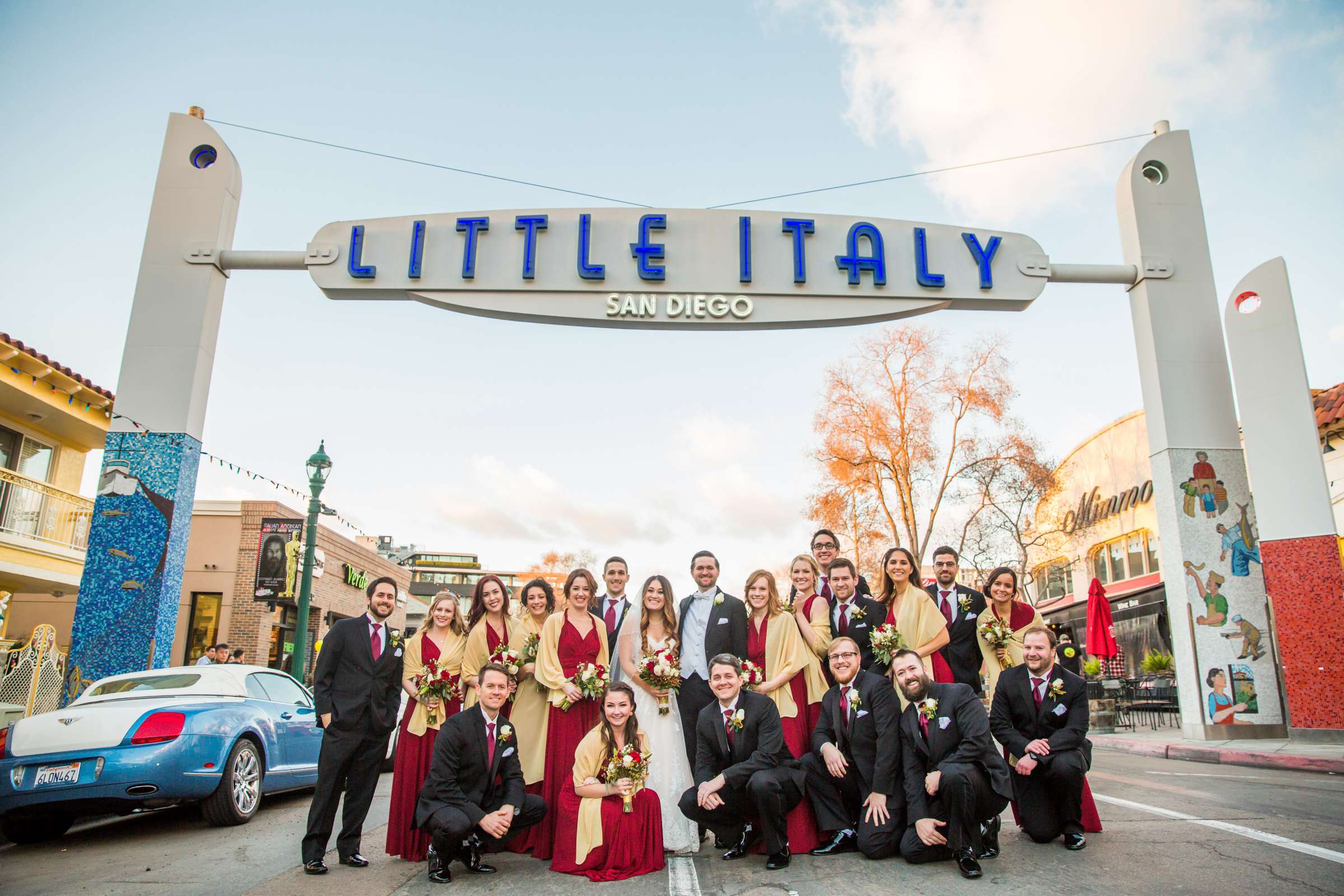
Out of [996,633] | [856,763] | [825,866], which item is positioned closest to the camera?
[825,866]

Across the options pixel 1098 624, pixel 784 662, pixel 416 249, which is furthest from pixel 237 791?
pixel 1098 624

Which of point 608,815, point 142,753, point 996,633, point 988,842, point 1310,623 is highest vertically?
point 1310,623

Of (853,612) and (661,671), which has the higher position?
(853,612)

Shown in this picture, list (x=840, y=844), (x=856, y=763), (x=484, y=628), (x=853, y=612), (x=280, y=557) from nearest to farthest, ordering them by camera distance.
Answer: (x=840, y=844) < (x=856, y=763) < (x=484, y=628) < (x=853, y=612) < (x=280, y=557)

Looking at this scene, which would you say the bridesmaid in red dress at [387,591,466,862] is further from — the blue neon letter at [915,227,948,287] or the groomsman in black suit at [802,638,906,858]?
the blue neon letter at [915,227,948,287]

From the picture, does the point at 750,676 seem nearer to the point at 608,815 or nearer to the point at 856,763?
the point at 856,763

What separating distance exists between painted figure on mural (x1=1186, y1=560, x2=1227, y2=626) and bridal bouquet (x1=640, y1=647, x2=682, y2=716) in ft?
25.3

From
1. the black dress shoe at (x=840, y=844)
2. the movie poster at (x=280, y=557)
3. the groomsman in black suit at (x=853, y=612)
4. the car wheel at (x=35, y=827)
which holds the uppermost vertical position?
the movie poster at (x=280, y=557)

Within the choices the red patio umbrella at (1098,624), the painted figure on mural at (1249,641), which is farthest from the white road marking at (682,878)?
the red patio umbrella at (1098,624)

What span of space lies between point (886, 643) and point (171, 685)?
6.39m

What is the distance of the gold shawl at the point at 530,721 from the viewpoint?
21.2 feet

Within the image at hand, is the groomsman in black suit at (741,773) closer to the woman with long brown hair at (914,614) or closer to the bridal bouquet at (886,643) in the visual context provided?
the bridal bouquet at (886,643)

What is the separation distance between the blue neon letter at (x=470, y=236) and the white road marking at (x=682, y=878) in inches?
281

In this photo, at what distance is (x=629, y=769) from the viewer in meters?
5.59
